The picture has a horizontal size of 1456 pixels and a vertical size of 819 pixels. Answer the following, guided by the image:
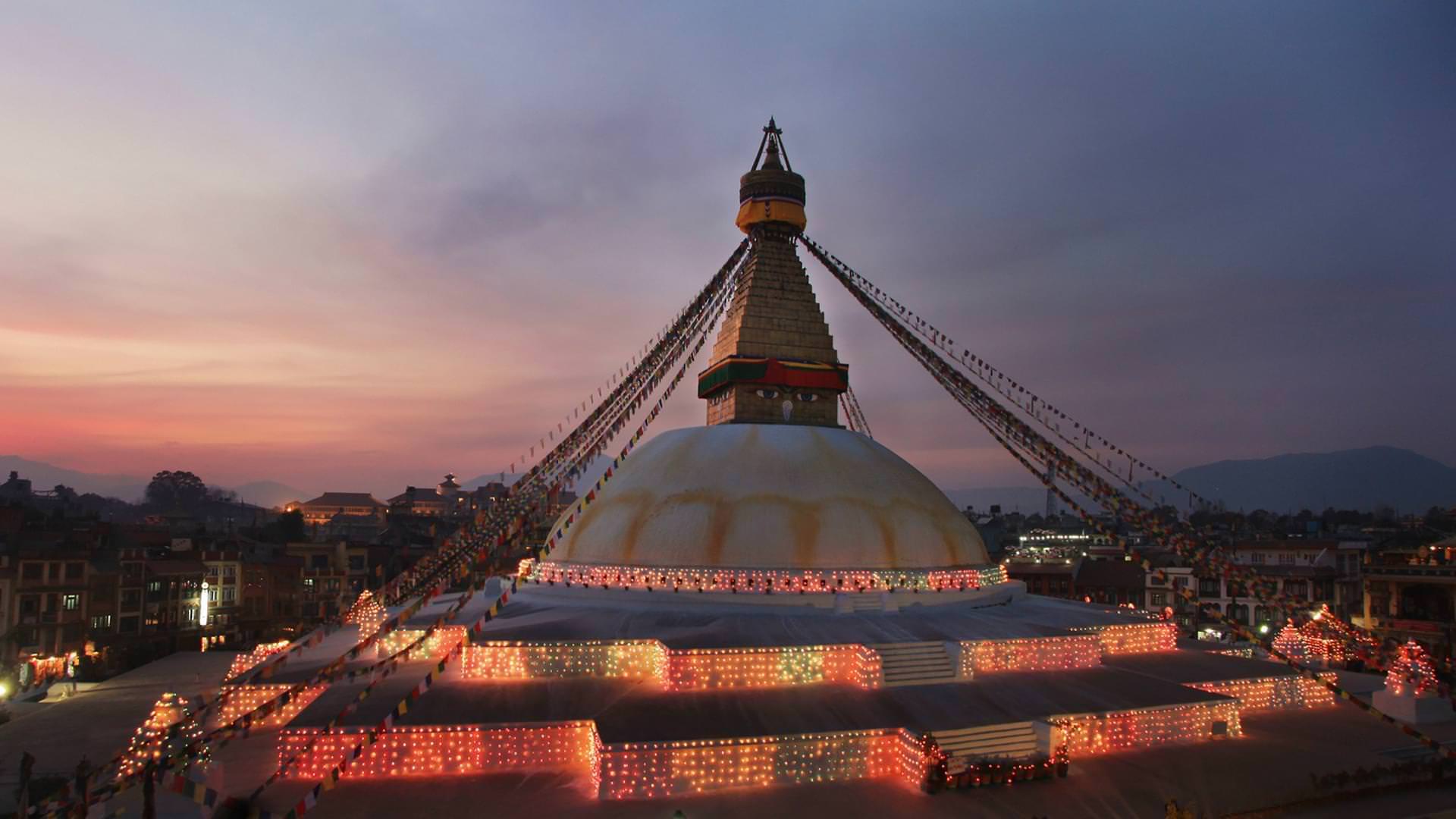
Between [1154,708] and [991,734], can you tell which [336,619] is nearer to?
[991,734]

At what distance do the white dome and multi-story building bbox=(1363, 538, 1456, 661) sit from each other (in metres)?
15.6

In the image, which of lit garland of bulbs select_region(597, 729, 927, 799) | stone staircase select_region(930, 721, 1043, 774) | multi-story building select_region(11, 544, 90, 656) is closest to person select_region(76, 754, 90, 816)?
lit garland of bulbs select_region(597, 729, 927, 799)

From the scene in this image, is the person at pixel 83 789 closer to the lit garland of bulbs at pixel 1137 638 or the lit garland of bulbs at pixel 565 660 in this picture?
the lit garland of bulbs at pixel 565 660

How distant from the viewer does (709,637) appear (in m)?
10.4

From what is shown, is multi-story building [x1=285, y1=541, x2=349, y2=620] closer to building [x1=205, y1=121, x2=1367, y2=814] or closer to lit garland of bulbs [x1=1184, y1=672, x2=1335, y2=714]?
building [x1=205, y1=121, x2=1367, y2=814]

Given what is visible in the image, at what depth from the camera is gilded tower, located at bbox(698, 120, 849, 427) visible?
605 inches

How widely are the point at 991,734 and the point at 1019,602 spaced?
19.2 feet

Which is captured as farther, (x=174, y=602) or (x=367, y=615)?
(x=174, y=602)

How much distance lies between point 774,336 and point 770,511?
3885 mm

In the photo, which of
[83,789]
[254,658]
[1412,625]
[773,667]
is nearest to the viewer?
[83,789]

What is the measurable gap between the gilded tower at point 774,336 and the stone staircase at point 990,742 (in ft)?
24.7

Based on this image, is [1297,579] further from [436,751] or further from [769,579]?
[436,751]

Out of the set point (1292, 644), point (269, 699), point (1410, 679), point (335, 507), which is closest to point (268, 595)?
point (269, 699)

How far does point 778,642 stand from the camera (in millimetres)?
10312
